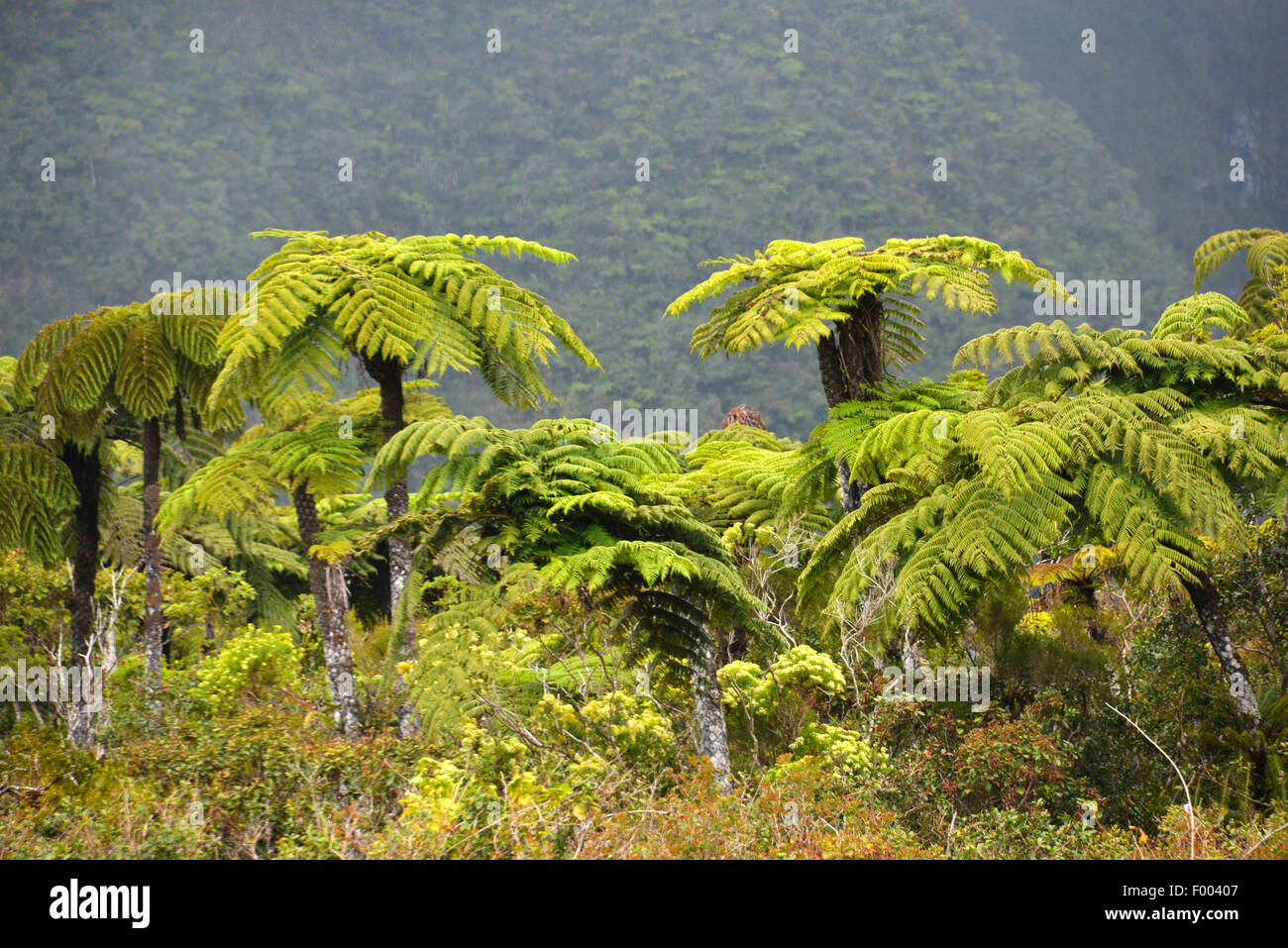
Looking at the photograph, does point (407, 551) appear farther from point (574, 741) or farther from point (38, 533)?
point (38, 533)

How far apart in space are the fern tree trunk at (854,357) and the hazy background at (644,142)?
6322 cm

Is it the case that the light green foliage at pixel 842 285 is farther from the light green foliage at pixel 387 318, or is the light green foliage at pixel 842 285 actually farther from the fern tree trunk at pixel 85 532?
the fern tree trunk at pixel 85 532

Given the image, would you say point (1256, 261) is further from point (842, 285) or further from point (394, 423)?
point (394, 423)

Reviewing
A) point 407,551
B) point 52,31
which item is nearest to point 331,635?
point 407,551

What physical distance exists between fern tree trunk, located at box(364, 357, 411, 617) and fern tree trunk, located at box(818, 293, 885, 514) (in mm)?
2938

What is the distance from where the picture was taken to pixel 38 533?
9336 mm

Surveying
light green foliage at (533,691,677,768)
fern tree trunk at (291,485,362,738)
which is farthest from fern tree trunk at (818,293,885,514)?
fern tree trunk at (291,485,362,738)

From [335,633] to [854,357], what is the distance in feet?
16.2

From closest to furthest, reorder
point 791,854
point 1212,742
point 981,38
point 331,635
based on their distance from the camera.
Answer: point 791,854
point 1212,742
point 331,635
point 981,38

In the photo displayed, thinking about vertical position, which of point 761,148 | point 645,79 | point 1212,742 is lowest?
point 1212,742

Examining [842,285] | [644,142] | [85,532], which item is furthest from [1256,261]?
[644,142]

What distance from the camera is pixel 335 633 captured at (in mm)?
8953

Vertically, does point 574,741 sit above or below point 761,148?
below
